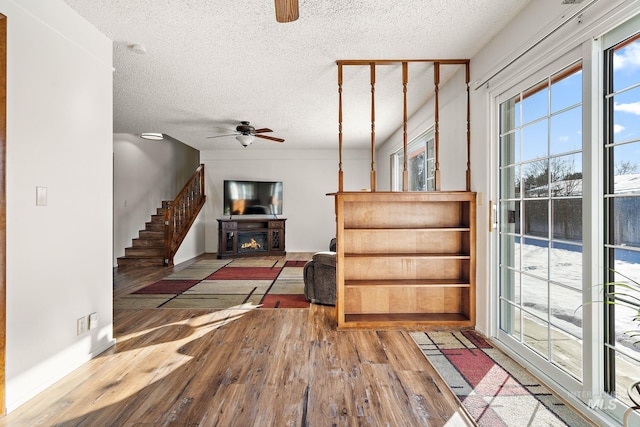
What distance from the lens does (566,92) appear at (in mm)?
2203

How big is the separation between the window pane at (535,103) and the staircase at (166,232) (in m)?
6.19

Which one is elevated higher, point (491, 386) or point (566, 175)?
point (566, 175)

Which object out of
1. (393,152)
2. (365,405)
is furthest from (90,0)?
(393,152)

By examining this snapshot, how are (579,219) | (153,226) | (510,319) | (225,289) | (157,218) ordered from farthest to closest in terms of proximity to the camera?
(157,218) < (153,226) < (225,289) < (510,319) < (579,219)

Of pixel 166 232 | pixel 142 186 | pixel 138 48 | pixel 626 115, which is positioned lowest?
pixel 166 232

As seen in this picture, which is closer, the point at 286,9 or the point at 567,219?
the point at 286,9

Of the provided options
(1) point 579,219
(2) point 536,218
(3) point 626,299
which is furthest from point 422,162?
(3) point 626,299

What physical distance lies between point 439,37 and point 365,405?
9.36ft

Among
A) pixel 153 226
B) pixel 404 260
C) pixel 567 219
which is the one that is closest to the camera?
pixel 567 219

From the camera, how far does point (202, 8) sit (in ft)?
8.20

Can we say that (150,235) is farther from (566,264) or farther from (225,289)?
(566,264)

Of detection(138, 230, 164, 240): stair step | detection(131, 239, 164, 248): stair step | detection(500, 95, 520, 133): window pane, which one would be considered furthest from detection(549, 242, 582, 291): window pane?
detection(138, 230, 164, 240): stair step

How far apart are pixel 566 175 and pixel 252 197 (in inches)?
277

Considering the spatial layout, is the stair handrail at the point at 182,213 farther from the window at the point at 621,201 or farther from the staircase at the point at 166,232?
the window at the point at 621,201
